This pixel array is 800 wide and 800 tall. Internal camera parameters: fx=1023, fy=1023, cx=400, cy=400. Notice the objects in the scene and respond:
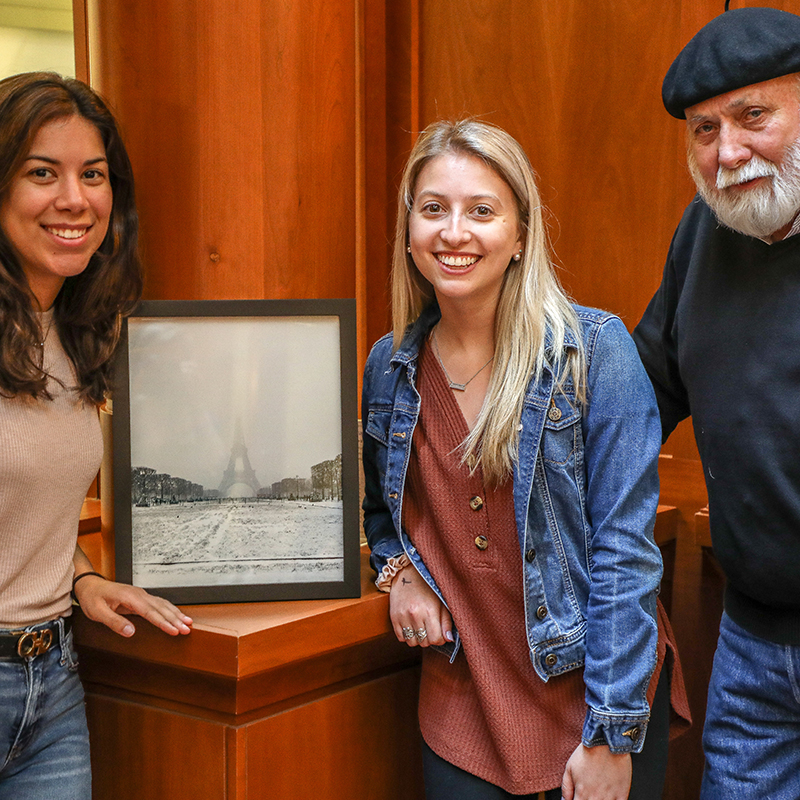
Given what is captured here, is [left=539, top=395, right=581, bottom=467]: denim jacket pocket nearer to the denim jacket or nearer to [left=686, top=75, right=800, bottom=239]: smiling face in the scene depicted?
the denim jacket

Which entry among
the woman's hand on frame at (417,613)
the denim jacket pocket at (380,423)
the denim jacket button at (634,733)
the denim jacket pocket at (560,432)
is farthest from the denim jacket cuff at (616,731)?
the denim jacket pocket at (380,423)

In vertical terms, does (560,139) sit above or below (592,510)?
above

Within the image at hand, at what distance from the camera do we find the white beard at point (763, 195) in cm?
168

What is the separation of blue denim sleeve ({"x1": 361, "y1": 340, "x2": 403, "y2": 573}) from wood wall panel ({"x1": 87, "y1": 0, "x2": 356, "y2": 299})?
0.33 m

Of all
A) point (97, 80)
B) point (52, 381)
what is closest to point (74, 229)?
point (52, 381)

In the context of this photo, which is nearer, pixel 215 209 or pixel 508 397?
pixel 508 397

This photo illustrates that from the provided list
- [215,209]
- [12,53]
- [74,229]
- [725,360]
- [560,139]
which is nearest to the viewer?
[74,229]

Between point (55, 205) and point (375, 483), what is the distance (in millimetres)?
716

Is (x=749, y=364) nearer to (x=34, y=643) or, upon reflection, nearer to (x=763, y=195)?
(x=763, y=195)

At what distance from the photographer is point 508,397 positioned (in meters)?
1.60

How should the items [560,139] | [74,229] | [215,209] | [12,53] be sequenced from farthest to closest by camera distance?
[12,53] < [560,139] < [215,209] < [74,229]

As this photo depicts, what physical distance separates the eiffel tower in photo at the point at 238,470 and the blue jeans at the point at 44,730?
339 mm

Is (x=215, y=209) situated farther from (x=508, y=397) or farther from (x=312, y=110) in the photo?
(x=508, y=397)

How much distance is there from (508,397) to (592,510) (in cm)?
22
